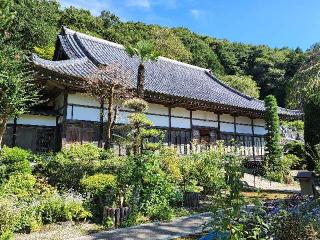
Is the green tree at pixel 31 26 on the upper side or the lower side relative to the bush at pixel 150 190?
Answer: upper

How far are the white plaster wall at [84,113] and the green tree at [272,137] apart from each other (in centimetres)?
1074

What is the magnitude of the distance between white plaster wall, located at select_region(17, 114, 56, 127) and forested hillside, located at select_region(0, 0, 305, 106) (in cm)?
1752

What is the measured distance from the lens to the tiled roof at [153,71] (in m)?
18.9

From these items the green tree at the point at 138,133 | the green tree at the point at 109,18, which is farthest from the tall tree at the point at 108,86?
the green tree at the point at 109,18

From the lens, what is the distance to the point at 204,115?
24.0 m

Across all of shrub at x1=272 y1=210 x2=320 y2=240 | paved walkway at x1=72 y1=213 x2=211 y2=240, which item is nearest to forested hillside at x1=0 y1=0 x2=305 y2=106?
paved walkway at x1=72 y1=213 x2=211 y2=240

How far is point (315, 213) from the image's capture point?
6.46 m

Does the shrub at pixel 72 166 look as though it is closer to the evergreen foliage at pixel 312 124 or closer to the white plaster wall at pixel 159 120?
the white plaster wall at pixel 159 120

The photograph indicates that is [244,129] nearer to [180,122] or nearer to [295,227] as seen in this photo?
[180,122]

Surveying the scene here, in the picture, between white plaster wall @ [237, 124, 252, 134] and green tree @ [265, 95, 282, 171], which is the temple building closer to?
white plaster wall @ [237, 124, 252, 134]

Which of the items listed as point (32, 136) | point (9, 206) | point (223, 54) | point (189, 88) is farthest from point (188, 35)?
point (9, 206)

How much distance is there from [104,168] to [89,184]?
241 cm

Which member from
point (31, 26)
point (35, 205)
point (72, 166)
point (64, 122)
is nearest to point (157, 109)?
point (64, 122)

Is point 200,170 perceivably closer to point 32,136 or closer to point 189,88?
point 32,136
